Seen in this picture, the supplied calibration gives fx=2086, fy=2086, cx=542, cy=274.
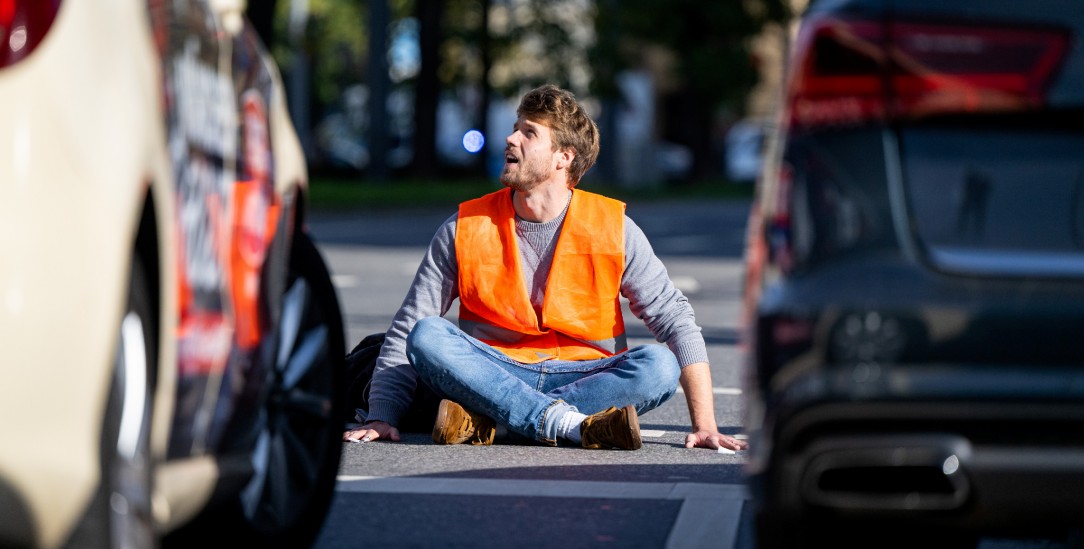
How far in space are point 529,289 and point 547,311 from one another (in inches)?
4.2

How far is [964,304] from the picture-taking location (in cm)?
339

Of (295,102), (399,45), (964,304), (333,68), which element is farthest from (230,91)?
(333,68)

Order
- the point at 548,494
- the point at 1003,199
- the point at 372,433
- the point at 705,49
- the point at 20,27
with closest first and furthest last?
the point at 20,27 → the point at 1003,199 → the point at 548,494 → the point at 372,433 → the point at 705,49

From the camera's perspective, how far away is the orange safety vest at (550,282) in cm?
652

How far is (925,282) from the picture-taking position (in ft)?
11.2

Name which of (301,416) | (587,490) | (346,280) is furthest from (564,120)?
(346,280)

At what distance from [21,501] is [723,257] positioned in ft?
57.9

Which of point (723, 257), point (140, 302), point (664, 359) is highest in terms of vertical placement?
point (140, 302)

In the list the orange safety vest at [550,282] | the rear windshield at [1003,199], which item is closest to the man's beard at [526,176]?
the orange safety vest at [550,282]

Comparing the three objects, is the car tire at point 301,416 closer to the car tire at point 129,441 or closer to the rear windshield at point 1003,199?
the car tire at point 129,441

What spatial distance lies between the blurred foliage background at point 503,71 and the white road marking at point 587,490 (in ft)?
100

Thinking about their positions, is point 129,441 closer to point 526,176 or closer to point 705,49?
point 526,176

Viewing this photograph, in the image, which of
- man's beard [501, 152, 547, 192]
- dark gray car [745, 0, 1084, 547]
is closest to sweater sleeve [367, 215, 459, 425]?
man's beard [501, 152, 547, 192]

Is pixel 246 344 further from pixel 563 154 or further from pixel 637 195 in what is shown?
pixel 637 195
